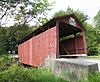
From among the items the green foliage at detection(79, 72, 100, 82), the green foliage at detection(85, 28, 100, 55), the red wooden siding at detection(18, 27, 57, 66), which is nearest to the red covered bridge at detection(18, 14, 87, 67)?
the red wooden siding at detection(18, 27, 57, 66)

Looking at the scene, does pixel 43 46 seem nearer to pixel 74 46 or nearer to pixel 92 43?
pixel 74 46

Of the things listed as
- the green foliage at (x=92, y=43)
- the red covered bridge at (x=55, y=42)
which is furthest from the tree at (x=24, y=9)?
the green foliage at (x=92, y=43)

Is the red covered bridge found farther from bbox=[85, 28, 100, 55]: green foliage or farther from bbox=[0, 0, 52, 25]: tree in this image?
bbox=[85, 28, 100, 55]: green foliage

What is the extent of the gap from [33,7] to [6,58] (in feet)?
5.30

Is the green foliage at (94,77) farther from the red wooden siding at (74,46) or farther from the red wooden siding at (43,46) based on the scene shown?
the red wooden siding at (74,46)

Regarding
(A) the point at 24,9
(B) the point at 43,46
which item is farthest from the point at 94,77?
(B) the point at 43,46

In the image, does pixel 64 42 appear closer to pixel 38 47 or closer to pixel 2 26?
pixel 38 47

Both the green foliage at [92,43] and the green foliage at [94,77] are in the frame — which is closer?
the green foliage at [94,77]

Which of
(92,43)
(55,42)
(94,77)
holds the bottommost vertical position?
(94,77)

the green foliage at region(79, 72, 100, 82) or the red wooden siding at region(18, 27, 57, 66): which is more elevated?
the red wooden siding at region(18, 27, 57, 66)

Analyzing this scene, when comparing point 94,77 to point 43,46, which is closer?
point 94,77

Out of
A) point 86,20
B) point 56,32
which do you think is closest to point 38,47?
point 56,32

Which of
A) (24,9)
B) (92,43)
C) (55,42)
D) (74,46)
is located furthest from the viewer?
(92,43)

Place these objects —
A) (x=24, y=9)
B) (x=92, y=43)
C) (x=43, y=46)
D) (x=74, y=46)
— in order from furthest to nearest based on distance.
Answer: (x=92, y=43) < (x=74, y=46) < (x=43, y=46) < (x=24, y=9)
